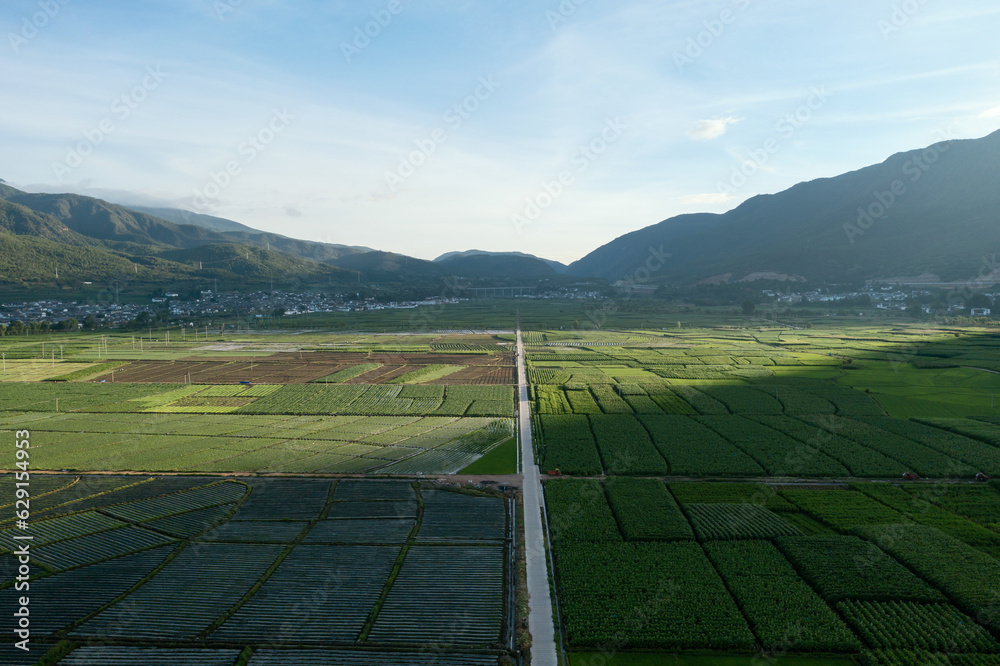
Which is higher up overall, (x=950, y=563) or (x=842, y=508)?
(x=842, y=508)

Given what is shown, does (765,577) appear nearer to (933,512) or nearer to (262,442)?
(933,512)

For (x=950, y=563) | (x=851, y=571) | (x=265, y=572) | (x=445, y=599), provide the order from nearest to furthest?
(x=445, y=599), (x=851, y=571), (x=265, y=572), (x=950, y=563)

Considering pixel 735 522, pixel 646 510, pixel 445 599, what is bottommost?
pixel 445 599

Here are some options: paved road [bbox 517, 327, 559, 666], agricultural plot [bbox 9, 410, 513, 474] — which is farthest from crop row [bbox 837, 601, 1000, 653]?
agricultural plot [bbox 9, 410, 513, 474]

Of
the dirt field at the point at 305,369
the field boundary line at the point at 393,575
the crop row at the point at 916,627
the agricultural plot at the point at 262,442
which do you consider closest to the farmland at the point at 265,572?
the field boundary line at the point at 393,575

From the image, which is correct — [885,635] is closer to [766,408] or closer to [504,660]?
[504,660]

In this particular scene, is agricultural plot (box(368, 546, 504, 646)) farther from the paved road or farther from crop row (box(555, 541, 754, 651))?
crop row (box(555, 541, 754, 651))

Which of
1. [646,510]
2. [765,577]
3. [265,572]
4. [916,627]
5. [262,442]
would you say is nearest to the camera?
[916,627]

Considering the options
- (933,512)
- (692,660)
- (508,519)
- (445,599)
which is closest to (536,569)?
(445,599)
